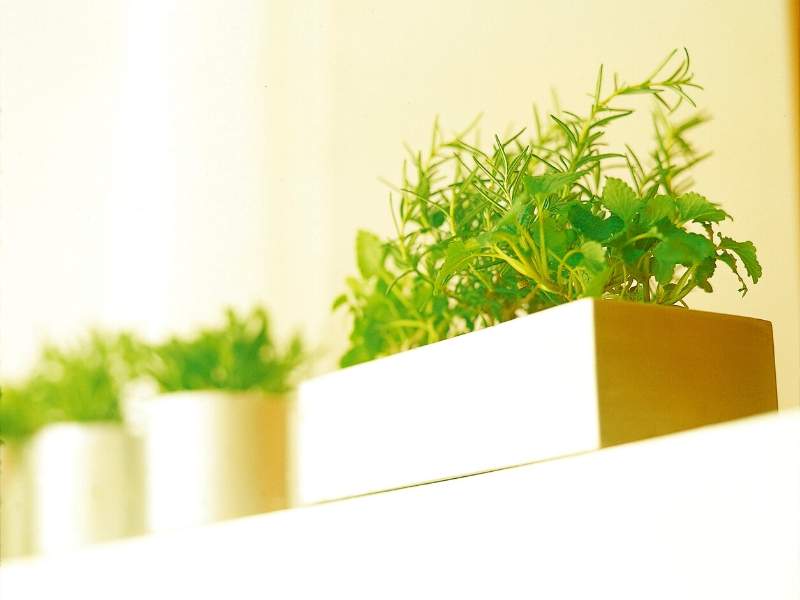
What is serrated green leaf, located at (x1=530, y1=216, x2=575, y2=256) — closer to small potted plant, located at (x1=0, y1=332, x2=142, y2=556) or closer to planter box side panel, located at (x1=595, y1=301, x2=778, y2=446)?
planter box side panel, located at (x1=595, y1=301, x2=778, y2=446)

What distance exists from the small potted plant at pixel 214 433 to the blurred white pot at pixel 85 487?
0.06 metres

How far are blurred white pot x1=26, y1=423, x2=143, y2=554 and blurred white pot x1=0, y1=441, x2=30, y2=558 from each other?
0.24 ft

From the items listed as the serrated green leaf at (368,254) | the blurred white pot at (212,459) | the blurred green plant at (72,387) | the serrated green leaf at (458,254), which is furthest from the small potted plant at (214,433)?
the serrated green leaf at (458,254)

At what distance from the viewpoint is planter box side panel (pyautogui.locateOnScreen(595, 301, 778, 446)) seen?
0.48m

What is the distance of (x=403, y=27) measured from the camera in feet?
2.97

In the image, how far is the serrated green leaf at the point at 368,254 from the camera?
727 millimetres

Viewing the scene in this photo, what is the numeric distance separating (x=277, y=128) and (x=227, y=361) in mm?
366

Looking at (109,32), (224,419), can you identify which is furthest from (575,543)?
(109,32)

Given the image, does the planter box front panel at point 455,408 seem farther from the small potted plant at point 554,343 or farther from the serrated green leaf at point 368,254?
the serrated green leaf at point 368,254

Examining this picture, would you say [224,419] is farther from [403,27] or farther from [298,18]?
[298,18]

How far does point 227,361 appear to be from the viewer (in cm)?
94

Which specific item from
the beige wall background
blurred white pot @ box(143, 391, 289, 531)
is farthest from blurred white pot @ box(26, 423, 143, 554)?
the beige wall background

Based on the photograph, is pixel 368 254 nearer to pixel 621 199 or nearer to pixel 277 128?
pixel 621 199

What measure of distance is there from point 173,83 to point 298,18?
0.24m
